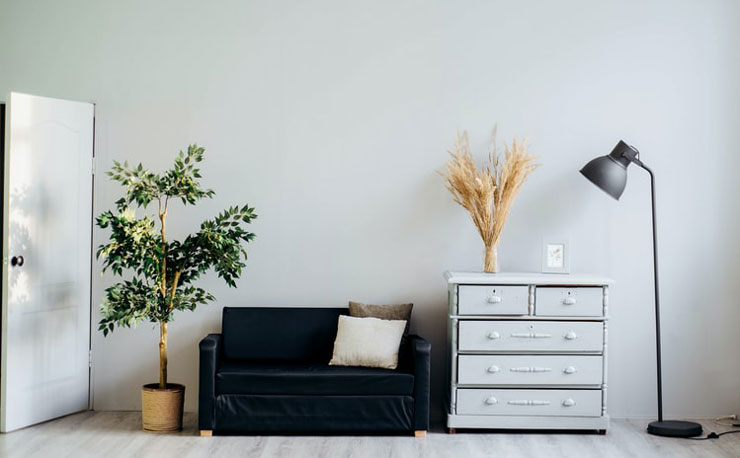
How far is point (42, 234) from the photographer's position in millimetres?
4898

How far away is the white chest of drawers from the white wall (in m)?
0.56

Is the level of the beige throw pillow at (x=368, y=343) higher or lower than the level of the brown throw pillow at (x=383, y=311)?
lower

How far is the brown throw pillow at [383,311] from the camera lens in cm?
507

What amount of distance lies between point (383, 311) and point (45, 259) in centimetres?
203

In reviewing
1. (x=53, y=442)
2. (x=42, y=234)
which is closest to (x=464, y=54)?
(x=42, y=234)

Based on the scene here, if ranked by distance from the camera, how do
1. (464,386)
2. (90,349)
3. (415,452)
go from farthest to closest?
(90,349), (464,386), (415,452)

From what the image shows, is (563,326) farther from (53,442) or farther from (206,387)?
(53,442)

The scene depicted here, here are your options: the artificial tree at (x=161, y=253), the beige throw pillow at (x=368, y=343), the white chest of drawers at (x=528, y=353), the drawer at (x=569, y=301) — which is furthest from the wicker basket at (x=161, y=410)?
the drawer at (x=569, y=301)

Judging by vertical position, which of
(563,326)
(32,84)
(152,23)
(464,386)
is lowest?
(464,386)

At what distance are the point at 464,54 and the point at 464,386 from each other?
2073 mm

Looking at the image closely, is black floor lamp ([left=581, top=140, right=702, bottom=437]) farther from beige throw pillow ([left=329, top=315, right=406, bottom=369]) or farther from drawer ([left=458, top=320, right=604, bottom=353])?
beige throw pillow ([left=329, top=315, right=406, bottom=369])

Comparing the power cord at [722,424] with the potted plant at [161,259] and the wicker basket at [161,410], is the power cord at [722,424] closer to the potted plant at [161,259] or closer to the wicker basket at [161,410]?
the potted plant at [161,259]

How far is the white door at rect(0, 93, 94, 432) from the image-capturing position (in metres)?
4.70

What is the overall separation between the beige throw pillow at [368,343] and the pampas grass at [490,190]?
71cm
